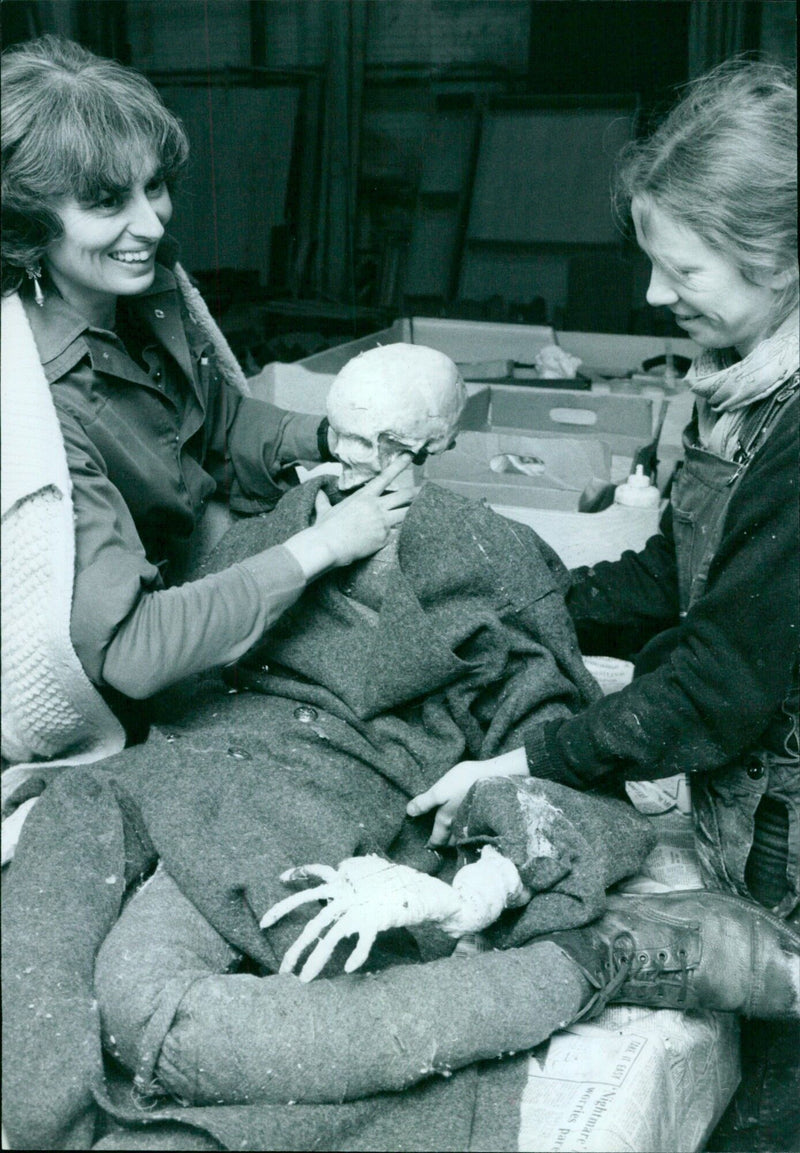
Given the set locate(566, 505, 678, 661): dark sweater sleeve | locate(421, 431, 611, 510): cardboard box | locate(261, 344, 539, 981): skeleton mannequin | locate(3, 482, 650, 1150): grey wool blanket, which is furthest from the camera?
locate(421, 431, 611, 510): cardboard box

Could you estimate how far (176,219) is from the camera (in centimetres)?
234

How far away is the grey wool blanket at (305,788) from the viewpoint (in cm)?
146

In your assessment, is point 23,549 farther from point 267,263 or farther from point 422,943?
point 267,263

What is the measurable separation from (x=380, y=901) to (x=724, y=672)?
65 cm

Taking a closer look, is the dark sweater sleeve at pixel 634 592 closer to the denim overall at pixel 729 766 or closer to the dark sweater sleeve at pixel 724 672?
the denim overall at pixel 729 766

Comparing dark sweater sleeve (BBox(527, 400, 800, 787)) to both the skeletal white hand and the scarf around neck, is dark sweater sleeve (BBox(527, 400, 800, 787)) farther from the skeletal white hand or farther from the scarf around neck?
the skeletal white hand

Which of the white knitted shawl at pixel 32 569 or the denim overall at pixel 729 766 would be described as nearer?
the white knitted shawl at pixel 32 569

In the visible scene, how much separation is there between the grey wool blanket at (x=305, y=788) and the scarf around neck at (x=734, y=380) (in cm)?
37

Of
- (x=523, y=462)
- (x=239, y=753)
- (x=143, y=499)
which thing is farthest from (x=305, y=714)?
(x=523, y=462)

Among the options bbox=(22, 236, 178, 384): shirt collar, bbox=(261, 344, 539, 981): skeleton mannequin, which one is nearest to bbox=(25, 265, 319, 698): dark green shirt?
bbox=(22, 236, 178, 384): shirt collar

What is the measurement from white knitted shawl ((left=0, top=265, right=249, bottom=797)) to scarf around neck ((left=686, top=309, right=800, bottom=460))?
3.43 ft

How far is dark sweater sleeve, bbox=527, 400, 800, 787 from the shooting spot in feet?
5.72

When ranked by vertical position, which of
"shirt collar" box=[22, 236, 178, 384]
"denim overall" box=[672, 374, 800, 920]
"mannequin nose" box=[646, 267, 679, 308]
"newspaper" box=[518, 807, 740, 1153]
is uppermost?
"mannequin nose" box=[646, 267, 679, 308]

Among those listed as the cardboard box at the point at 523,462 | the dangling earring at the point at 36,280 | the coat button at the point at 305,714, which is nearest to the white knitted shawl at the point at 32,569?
the dangling earring at the point at 36,280
